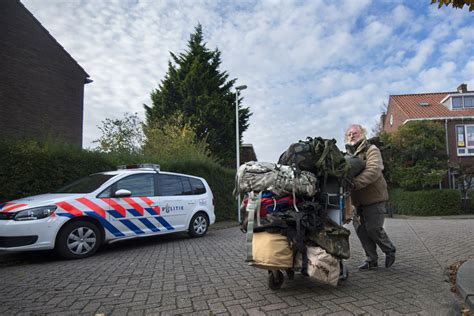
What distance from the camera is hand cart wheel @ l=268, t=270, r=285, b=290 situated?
147 inches

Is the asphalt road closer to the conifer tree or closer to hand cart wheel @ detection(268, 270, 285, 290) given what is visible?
hand cart wheel @ detection(268, 270, 285, 290)

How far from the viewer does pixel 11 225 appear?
5.28m

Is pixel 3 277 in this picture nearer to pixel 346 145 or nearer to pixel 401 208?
pixel 346 145

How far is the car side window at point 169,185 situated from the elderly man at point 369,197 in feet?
14.8

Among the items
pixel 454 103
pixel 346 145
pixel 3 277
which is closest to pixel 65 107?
pixel 3 277

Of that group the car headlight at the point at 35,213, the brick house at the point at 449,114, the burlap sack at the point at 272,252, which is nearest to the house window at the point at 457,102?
the brick house at the point at 449,114

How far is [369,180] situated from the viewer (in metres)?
4.15

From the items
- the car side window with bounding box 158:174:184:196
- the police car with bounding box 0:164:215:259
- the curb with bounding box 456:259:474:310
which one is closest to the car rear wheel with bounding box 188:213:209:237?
the police car with bounding box 0:164:215:259

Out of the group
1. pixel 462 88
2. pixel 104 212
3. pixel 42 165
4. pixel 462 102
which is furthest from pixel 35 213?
pixel 462 88

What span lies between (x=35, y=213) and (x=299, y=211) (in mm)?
4454

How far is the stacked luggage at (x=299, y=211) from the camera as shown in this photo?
134 inches

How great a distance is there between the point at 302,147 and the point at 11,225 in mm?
4741

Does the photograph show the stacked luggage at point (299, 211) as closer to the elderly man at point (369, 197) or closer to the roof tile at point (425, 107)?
the elderly man at point (369, 197)

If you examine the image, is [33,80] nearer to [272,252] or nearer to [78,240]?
[78,240]
